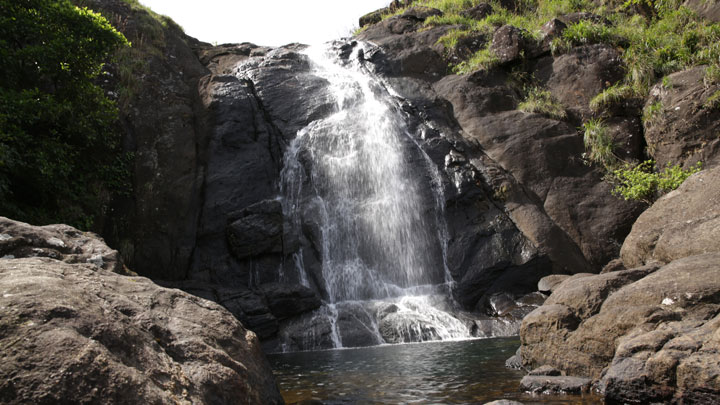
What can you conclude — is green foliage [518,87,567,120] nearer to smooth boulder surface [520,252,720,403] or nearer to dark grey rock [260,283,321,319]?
dark grey rock [260,283,321,319]

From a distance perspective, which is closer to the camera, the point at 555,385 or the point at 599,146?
the point at 555,385

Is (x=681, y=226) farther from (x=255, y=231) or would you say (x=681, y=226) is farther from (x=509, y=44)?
(x=509, y=44)

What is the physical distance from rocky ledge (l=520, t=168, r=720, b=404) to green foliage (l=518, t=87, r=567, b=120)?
763cm

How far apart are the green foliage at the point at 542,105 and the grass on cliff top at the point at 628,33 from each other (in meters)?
1.08

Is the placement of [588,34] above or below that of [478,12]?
below

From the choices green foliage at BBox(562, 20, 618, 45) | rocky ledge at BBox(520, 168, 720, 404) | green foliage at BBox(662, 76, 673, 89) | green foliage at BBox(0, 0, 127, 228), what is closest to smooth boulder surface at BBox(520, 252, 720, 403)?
rocky ledge at BBox(520, 168, 720, 404)

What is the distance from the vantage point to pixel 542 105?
15.2 meters

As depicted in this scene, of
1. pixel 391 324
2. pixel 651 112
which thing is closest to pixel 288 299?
pixel 391 324

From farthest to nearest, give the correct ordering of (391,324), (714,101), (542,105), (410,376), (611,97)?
(542,105)
(611,97)
(714,101)
(391,324)
(410,376)

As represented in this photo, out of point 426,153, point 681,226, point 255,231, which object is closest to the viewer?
point 681,226

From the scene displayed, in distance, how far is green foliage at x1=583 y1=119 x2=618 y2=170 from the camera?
534 inches

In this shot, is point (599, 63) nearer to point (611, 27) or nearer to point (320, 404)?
point (611, 27)

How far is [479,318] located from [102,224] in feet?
31.7

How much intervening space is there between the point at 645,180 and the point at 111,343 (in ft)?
43.9
